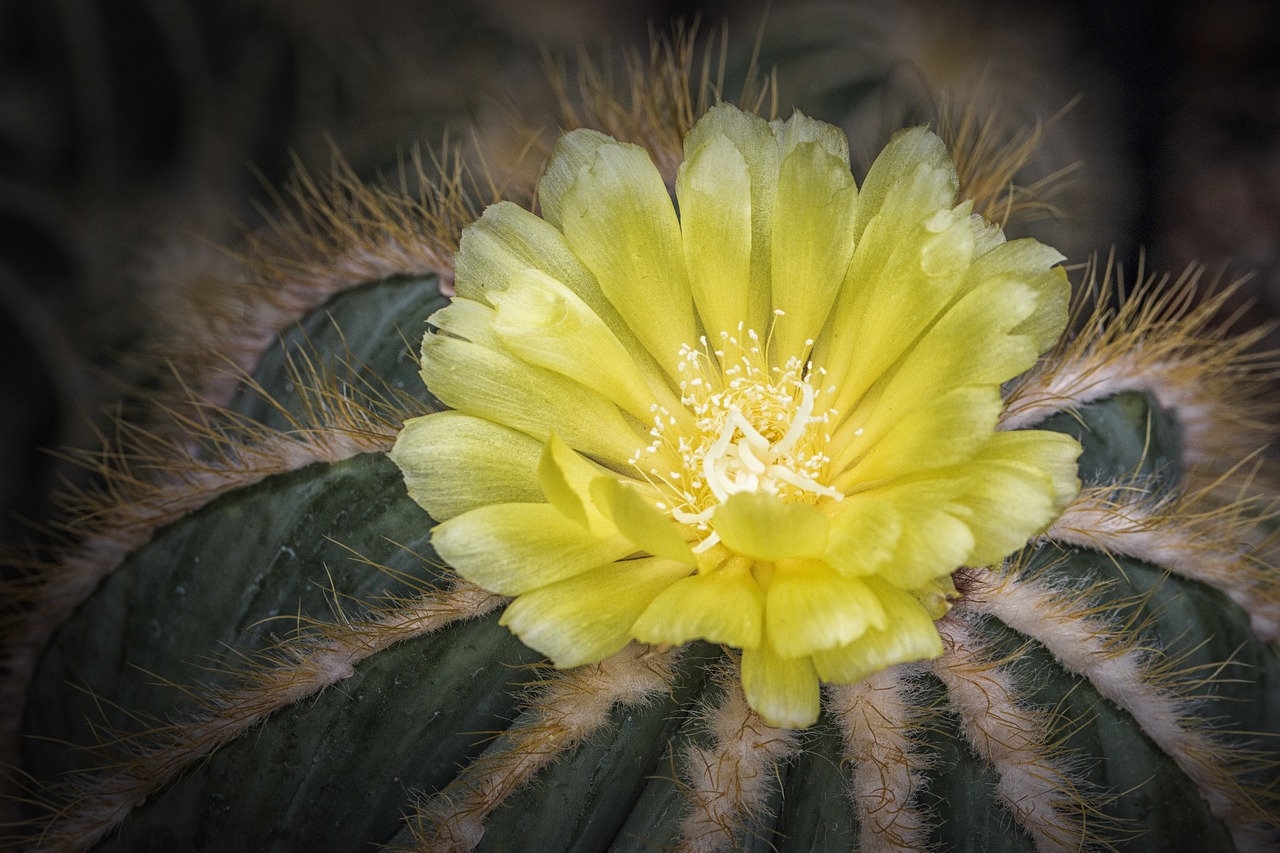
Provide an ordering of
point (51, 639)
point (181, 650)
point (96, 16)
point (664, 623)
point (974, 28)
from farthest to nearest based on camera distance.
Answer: point (974, 28), point (96, 16), point (51, 639), point (181, 650), point (664, 623)

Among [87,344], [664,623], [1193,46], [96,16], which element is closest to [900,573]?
[664,623]

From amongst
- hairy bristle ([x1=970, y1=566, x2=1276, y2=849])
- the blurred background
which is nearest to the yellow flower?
hairy bristle ([x1=970, y1=566, x2=1276, y2=849])

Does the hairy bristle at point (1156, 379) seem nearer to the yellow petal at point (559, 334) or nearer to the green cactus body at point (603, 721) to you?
the green cactus body at point (603, 721)

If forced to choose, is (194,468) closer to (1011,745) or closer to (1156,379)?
(1011,745)

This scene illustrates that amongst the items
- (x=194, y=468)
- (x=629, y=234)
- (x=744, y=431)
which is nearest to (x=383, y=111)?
(x=194, y=468)

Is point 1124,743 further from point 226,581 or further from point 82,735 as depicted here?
point 82,735

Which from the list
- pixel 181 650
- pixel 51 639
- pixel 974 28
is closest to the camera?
pixel 181 650

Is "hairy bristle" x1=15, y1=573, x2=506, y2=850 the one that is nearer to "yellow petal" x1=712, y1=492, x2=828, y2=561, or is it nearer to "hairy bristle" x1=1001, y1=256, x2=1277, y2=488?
"yellow petal" x1=712, y1=492, x2=828, y2=561
